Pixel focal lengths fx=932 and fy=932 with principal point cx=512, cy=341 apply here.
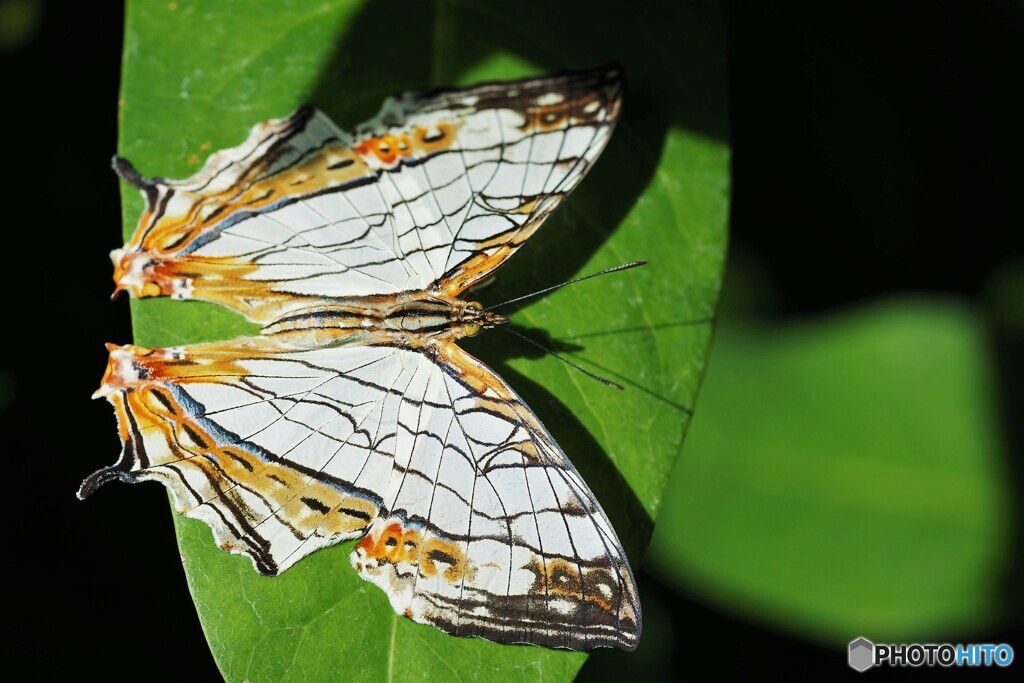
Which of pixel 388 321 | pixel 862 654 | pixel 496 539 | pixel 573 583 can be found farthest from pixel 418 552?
pixel 862 654

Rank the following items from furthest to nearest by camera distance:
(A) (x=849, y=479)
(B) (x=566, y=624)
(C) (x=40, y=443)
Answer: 1. (A) (x=849, y=479)
2. (C) (x=40, y=443)
3. (B) (x=566, y=624)

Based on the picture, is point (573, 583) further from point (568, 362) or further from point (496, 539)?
point (568, 362)

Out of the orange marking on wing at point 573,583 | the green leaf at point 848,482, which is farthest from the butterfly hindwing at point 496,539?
the green leaf at point 848,482

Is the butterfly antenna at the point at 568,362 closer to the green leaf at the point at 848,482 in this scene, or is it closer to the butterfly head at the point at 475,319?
the butterfly head at the point at 475,319

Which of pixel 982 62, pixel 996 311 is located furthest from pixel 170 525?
pixel 982 62

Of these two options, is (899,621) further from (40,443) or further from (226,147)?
(40,443)
